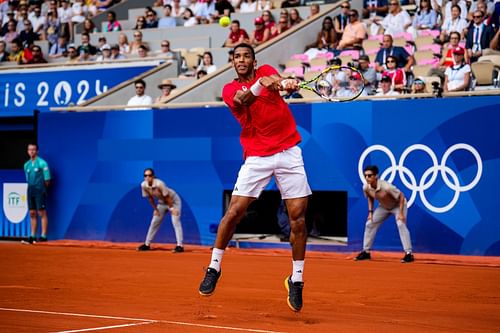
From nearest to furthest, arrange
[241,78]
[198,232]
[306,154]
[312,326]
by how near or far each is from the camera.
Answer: [312,326], [241,78], [306,154], [198,232]

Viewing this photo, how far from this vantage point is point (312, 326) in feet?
24.8

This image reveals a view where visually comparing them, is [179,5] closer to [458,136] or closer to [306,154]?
[306,154]

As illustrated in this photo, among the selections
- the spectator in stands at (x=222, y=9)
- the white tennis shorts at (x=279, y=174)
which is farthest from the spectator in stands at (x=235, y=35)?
the white tennis shorts at (x=279, y=174)

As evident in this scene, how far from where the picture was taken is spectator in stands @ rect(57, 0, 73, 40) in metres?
26.3

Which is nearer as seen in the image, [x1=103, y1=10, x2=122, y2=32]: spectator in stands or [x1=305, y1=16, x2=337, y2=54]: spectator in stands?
[x1=305, y1=16, x2=337, y2=54]: spectator in stands

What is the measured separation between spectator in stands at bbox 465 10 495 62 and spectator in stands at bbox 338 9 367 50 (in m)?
2.71

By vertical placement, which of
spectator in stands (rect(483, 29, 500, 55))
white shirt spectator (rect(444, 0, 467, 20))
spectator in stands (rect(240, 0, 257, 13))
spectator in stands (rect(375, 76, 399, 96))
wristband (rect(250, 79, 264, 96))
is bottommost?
spectator in stands (rect(375, 76, 399, 96))

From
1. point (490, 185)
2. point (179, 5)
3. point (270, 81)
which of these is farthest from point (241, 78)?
point (179, 5)

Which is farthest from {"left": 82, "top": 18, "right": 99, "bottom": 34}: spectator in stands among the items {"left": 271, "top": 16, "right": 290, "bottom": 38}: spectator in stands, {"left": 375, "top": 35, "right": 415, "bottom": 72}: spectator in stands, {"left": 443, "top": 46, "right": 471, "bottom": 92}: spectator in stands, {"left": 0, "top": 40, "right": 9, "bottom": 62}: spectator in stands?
Result: {"left": 443, "top": 46, "right": 471, "bottom": 92}: spectator in stands

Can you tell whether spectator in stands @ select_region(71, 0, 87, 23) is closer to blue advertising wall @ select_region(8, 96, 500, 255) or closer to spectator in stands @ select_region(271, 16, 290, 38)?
blue advertising wall @ select_region(8, 96, 500, 255)

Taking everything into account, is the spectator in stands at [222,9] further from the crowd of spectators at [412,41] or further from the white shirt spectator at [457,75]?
the white shirt spectator at [457,75]

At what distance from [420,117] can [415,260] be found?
8.58 ft

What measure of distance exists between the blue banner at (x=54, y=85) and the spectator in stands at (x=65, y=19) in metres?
3.73

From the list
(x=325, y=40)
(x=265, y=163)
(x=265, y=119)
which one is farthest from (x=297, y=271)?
(x=325, y=40)
